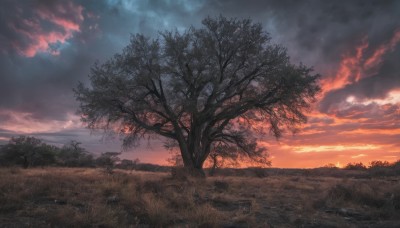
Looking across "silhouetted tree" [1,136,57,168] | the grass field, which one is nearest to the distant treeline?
"silhouetted tree" [1,136,57,168]

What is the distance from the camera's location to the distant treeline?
121 feet

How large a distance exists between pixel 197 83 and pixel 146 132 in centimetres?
549

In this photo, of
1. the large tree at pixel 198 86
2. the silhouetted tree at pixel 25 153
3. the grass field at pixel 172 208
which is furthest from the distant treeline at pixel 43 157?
the grass field at pixel 172 208

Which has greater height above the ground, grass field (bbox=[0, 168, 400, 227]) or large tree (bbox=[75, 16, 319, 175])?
large tree (bbox=[75, 16, 319, 175])

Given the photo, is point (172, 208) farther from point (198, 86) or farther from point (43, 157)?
point (43, 157)

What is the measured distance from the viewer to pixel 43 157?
3875 centimetres

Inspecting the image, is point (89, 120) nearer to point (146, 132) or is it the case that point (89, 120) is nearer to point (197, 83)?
point (146, 132)

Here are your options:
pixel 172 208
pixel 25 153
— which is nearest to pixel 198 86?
pixel 172 208

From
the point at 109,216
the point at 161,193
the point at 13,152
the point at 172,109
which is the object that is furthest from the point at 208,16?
the point at 13,152

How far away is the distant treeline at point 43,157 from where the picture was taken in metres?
37.0

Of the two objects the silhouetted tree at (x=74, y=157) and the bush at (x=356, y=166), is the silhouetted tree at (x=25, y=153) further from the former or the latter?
the bush at (x=356, y=166)

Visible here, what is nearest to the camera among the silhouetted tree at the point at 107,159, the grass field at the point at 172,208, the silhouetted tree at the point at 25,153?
the grass field at the point at 172,208

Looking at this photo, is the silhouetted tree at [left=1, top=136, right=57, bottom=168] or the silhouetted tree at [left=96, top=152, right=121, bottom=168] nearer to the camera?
the silhouetted tree at [left=1, top=136, right=57, bottom=168]

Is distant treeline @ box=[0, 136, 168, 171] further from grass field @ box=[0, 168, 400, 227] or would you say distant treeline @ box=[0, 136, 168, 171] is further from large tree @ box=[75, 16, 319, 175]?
grass field @ box=[0, 168, 400, 227]
